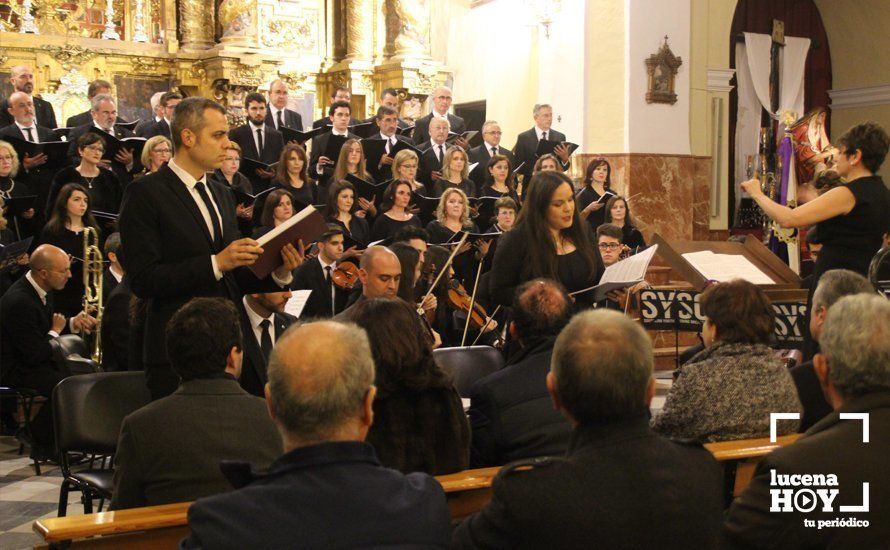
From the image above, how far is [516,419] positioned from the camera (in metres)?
2.86

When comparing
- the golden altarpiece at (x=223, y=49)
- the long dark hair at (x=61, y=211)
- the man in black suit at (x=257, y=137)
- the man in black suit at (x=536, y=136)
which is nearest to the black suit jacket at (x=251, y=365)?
the long dark hair at (x=61, y=211)

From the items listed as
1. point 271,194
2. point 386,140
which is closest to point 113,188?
point 271,194

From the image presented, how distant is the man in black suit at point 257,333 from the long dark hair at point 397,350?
865mm

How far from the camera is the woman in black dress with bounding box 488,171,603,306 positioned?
14.5 ft

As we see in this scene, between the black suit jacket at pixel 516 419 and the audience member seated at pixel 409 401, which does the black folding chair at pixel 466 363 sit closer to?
the black suit jacket at pixel 516 419

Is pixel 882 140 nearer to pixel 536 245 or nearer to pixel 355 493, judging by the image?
pixel 536 245

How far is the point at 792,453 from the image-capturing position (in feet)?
6.82

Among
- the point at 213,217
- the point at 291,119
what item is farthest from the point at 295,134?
the point at 213,217

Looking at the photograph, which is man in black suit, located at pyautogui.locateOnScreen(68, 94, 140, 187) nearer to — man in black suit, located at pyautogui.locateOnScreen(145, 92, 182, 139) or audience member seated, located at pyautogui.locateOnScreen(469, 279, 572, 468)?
man in black suit, located at pyautogui.locateOnScreen(145, 92, 182, 139)

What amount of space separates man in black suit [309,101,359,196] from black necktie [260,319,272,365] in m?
4.86

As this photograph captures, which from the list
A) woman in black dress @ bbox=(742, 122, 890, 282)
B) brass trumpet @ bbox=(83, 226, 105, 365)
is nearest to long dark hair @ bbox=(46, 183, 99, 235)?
brass trumpet @ bbox=(83, 226, 105, 365)

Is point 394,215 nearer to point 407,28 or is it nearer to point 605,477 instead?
point 407,28

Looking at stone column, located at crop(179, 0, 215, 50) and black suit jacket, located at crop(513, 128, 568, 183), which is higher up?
stone column, located at crop(179, 0, 215, 50)

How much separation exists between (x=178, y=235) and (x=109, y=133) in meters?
5.39
